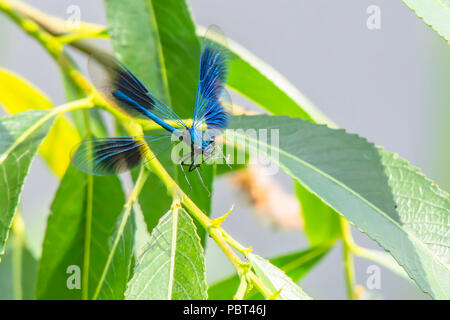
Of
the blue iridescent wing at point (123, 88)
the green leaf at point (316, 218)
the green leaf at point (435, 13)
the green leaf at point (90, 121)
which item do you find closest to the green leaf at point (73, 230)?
the green leaf at point (90, 121)

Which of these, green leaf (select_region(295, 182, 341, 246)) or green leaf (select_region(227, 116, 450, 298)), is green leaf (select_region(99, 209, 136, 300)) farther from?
green leaf (select_region(295, 182, 341, 246))

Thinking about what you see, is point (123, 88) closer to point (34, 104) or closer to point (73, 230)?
point (73, 230)

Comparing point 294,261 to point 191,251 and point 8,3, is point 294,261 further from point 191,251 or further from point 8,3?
point 8,3

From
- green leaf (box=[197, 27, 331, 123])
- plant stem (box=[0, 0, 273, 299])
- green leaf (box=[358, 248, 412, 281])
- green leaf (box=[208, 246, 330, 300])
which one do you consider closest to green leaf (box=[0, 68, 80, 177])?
plant stem (box=[0, 0, 273, 299])

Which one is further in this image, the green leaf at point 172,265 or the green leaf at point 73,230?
the green leaf at point 73,230

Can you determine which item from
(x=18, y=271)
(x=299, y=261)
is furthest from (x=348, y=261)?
(x=18, y=271)

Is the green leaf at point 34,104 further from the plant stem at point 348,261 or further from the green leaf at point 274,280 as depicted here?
the green leaf at point 274,280
